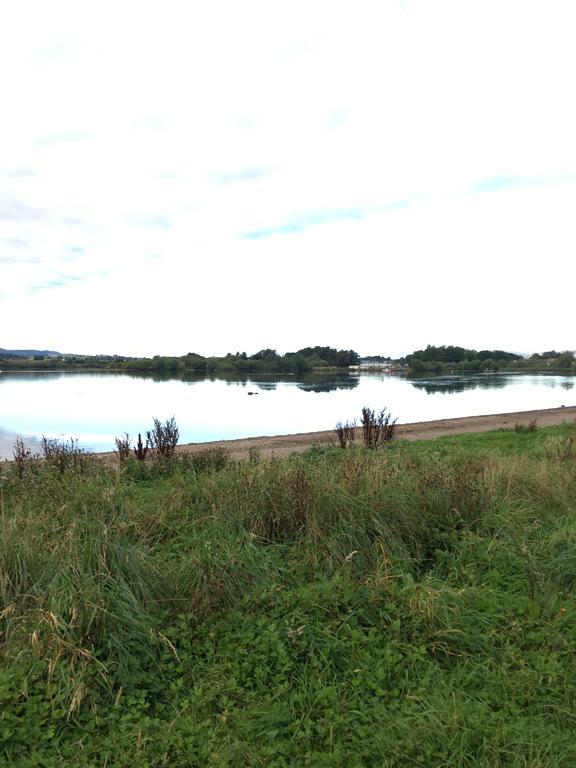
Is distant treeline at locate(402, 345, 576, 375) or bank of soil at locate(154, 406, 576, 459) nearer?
bank of soil at locate(154, 406, 576, 459)

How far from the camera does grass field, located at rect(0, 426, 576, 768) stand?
105 inches

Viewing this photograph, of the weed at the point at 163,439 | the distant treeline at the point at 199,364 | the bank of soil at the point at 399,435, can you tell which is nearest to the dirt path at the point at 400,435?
the bank of soil at the point at 399,435

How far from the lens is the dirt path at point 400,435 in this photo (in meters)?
13.3

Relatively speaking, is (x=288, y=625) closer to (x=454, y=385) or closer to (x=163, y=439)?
(x=163, y=439)

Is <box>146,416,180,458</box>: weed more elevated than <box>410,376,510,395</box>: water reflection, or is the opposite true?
<box>146,416,180,458</box>: weed

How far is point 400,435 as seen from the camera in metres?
16.3

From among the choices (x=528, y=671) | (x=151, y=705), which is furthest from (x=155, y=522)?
(x=528, y=671)

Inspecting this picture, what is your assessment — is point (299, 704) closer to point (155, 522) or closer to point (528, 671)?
point (528, 671)

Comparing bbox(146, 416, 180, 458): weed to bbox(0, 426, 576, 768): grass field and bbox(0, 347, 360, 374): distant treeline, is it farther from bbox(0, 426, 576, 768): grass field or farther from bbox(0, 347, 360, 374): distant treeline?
bbox(0, 347, 360, 374): distant treeline

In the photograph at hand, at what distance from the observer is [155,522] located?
195 inches

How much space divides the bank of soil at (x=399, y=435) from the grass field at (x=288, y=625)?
21.9 feet

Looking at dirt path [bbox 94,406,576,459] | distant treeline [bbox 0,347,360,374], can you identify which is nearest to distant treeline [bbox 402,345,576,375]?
distant treeline [bbox 0,347,360,374]

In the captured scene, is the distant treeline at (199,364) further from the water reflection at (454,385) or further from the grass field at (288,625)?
the grass field at (288,625)

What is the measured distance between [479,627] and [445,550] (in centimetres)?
126
